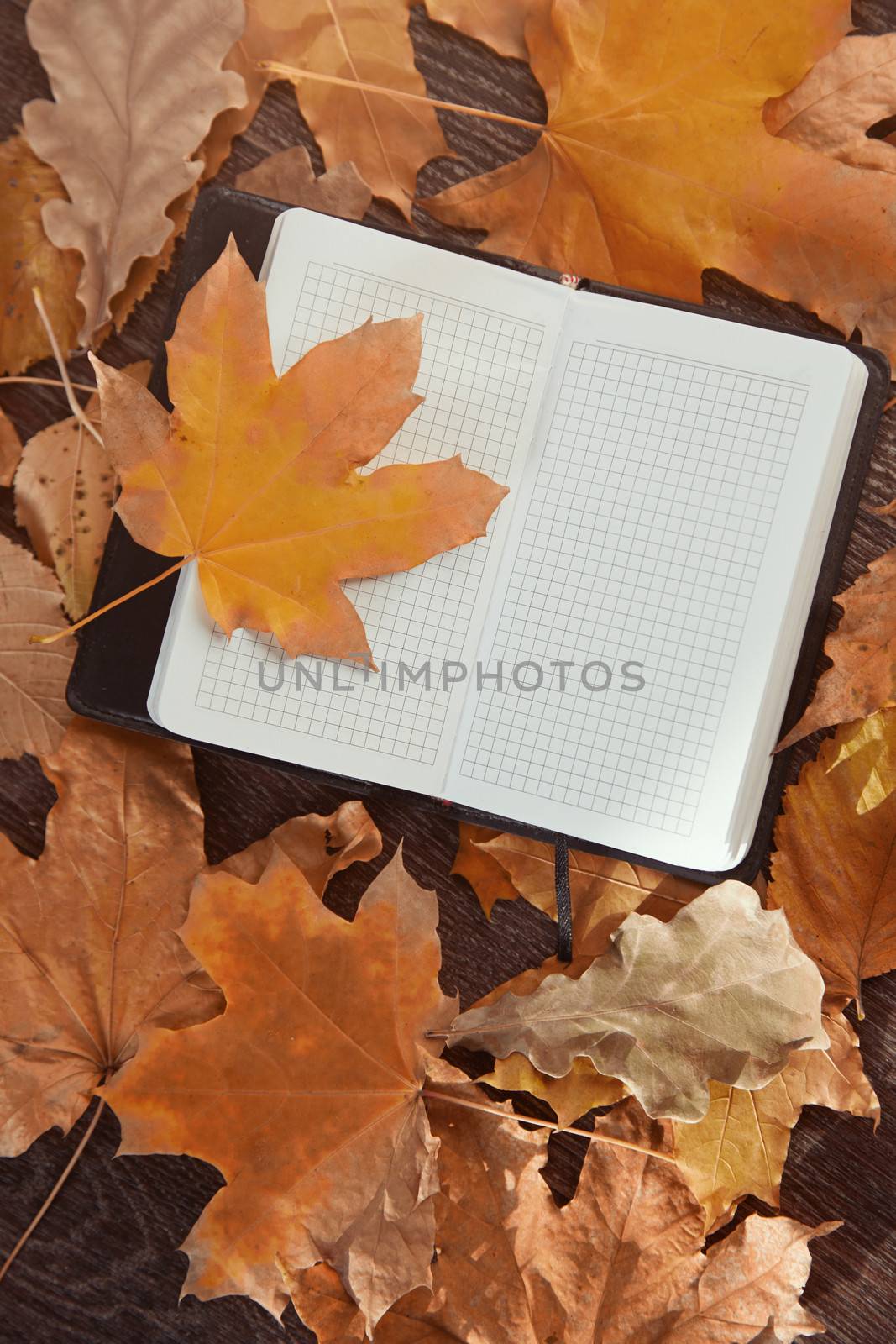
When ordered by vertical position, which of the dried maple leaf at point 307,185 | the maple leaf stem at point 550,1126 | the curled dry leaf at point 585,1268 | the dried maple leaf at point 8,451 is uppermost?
the dried maple leaf at point 307,185

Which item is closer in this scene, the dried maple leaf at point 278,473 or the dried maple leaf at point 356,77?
the dried maple leaf at point 278,473

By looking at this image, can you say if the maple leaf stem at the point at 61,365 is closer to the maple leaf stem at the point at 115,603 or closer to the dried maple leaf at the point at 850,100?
the maple leaf stem at the point at 115,603

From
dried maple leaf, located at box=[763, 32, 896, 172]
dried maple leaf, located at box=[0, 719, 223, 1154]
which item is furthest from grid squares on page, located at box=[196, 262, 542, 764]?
dried maple leaf, located at box=[763, 32, 896, 172]

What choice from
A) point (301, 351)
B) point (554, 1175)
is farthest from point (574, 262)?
point (554, 1175)

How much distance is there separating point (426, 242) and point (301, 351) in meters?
0.10

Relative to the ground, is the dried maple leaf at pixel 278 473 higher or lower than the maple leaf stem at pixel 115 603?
higher

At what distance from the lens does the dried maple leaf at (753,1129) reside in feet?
1.90

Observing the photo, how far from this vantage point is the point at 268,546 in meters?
0.54

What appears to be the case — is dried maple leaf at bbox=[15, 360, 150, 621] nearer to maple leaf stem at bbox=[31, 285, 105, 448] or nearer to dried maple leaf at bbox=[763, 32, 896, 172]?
maple leaf stem at bbox=[31, 285, 105, 448]

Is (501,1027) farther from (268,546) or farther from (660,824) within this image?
(268,546)

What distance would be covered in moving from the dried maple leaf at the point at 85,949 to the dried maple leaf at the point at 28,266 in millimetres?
258

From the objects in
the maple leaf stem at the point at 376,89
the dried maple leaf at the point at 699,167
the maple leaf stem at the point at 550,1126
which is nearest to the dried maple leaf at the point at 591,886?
the maple leaf stem at the point at 550,1126

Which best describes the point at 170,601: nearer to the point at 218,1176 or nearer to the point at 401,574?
the point at 401,574

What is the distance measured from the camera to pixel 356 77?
2.01 feet
